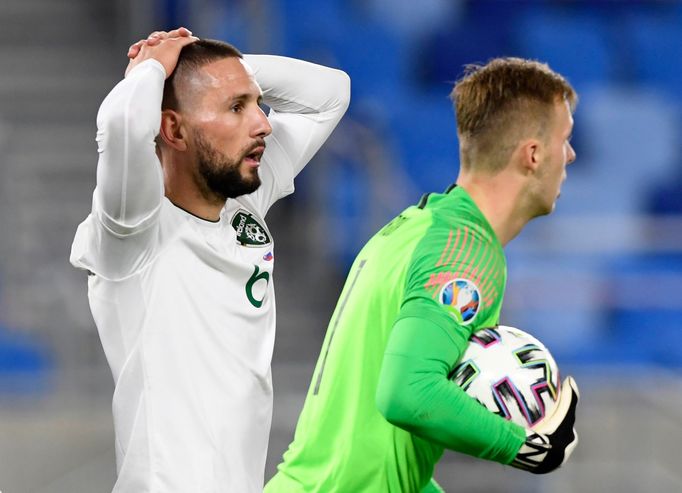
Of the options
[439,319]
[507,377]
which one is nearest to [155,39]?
[439,319]

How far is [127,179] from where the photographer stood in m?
2.36

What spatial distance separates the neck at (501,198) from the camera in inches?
118

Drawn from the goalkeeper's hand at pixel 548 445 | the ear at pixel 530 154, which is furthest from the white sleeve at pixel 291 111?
the goalkeeper's hand at pixel 548 445

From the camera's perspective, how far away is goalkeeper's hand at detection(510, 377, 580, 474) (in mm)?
2717

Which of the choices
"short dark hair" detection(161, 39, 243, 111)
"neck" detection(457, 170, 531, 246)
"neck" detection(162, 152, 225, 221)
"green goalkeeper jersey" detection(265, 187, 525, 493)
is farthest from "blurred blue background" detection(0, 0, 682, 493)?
"short dark hair" detection(161, 39, 243, 111)

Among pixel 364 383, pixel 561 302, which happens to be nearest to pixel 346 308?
pixel 364 383

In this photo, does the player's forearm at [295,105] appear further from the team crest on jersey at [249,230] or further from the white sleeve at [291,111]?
the team crest on jersey at [249,230]

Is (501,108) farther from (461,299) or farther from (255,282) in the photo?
(255,282)

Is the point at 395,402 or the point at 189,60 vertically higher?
the point at 189,60

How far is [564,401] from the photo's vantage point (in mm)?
2863

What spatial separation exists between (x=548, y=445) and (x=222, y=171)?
900mm

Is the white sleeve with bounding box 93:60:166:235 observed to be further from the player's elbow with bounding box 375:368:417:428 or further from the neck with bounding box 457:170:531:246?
the neck with bounding box 457:170:531:246

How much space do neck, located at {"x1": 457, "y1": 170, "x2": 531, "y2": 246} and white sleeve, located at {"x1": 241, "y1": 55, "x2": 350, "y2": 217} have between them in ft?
1.33

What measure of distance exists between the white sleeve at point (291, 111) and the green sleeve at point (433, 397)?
54 cm
